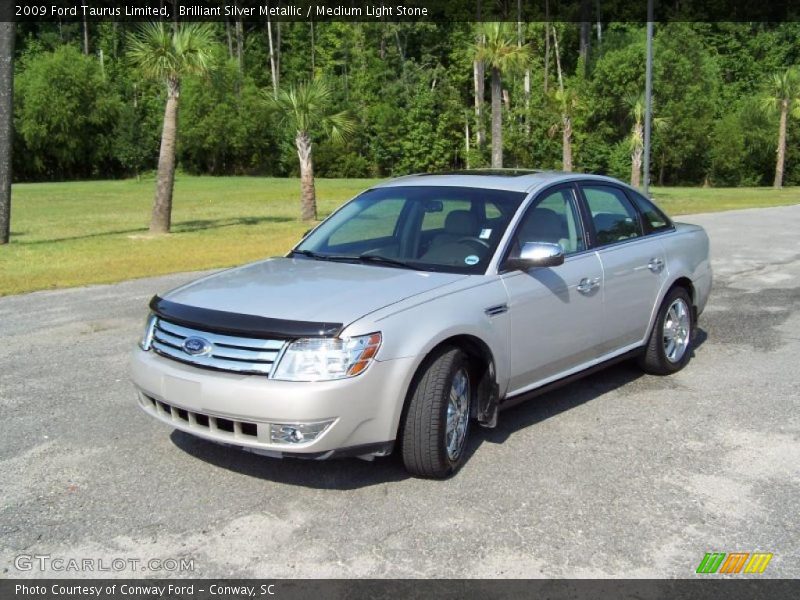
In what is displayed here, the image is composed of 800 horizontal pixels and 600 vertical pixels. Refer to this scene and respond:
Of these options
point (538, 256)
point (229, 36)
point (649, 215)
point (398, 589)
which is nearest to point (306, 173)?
point (649, 215)

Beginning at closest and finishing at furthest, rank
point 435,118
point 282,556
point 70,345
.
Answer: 1. point 282,556
2. point 70,345
3. point 435,118

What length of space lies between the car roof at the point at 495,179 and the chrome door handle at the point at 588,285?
0.69m

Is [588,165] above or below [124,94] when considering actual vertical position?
below

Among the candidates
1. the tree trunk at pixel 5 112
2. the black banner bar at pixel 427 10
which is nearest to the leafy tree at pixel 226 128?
the black banner bar at pixel 427 10

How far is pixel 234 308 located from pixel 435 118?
66.9m

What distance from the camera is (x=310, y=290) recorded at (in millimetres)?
4816

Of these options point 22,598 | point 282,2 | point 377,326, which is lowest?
point 22,598

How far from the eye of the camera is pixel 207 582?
12.1 ft

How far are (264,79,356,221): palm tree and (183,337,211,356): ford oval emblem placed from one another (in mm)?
20866

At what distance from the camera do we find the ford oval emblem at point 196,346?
4.49m

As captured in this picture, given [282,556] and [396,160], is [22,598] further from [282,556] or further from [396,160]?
[396,160]

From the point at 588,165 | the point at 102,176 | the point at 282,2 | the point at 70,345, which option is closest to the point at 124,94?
the point at 102,176

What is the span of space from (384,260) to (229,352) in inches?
54.6

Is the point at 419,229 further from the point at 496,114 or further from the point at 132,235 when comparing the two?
the point at 496,114
